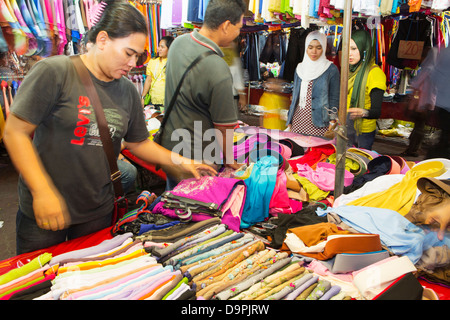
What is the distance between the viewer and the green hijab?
3.37 metres

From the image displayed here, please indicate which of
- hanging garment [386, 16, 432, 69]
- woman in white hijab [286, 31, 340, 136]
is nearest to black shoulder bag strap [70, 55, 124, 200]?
woman in white hijab [286, 31, 340, 136]

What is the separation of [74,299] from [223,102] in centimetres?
126

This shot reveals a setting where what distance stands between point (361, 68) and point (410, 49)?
7.42 ft

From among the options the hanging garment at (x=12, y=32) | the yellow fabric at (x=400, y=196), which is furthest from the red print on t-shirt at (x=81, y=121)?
the hanging garment at (x=12, y=32)

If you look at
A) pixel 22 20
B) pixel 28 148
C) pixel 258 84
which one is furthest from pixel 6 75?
pixel 258 84

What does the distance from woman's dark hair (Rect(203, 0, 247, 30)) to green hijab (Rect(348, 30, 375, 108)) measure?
183 centimetres

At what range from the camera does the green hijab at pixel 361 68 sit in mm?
3373

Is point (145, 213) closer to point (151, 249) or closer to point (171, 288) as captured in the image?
point (151, 249)

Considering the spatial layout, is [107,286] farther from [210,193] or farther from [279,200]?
[279,200]

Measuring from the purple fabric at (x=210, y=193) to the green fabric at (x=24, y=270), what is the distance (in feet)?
2.31

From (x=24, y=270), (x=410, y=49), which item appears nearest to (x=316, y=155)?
(x=24, y=270)

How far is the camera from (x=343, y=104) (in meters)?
1.92

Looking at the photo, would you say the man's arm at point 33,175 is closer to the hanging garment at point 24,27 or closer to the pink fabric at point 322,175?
the pink fabric at point 322,175

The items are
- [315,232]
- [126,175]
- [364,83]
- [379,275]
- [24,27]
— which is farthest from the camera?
[24,27]
